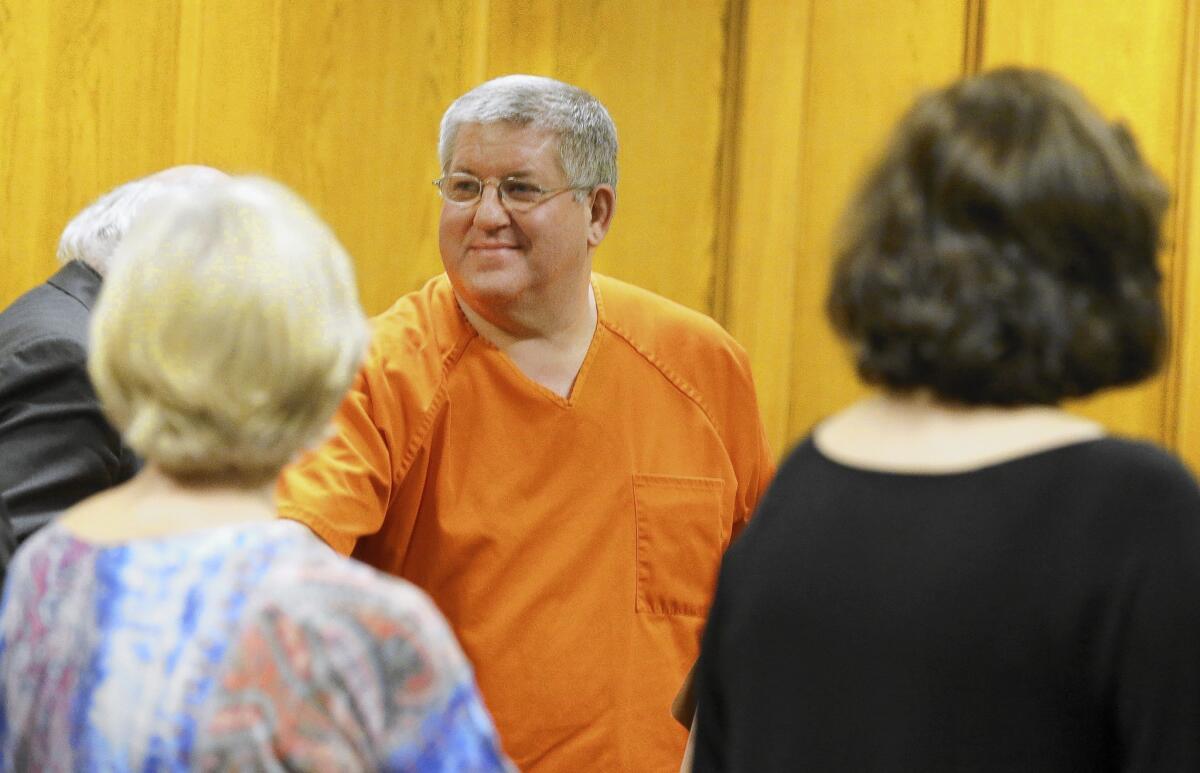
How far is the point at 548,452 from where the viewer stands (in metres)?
2.30

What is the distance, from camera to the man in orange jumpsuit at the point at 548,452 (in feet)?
7.25

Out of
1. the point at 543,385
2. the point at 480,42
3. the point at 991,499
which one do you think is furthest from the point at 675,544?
the point at 480,42

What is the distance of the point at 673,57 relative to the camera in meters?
3.58

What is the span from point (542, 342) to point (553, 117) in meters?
0.35

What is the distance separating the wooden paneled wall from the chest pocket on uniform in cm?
112

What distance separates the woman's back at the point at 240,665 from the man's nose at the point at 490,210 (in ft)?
4.18

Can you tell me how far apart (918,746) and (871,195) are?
410 millimetres

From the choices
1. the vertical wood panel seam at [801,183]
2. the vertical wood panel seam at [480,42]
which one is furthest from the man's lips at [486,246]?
the vertical wood panel seam at [801,183]

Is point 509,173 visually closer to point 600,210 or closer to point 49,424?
point 600,210

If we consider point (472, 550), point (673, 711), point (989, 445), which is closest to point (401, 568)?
point (472, 550)

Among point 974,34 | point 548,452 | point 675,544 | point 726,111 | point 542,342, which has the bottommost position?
point 675,544

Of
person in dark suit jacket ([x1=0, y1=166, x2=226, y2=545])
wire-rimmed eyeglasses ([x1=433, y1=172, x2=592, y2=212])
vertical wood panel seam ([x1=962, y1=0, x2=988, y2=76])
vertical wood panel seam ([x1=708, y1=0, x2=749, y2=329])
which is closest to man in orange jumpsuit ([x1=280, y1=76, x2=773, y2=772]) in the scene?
wire-rimmed eyeglasses ([x1=433, y1=172, x2=592, y2=212])

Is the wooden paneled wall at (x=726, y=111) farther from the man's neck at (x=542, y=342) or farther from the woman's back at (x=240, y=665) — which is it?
the woman's back at (x=240, y=665)

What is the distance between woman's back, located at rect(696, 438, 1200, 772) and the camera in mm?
1047
